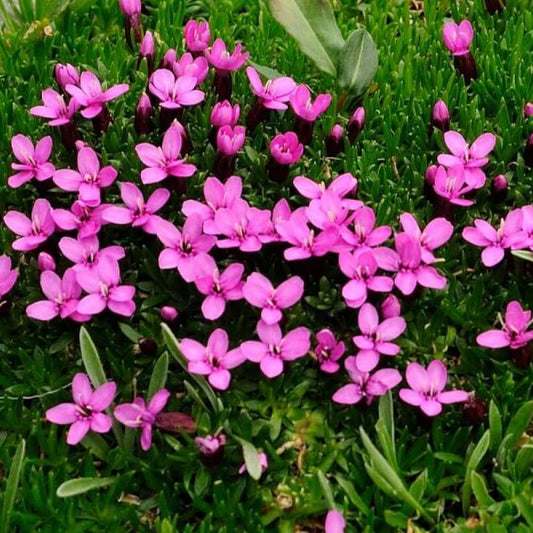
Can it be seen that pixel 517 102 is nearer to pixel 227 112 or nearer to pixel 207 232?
pixel 227 112

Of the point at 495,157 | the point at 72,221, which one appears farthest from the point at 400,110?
the point at 72,221

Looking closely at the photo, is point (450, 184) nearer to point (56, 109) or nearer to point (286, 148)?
point (286, 148)

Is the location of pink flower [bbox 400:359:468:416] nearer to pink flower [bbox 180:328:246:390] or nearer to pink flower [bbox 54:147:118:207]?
pink flower [bbox 180:328:246:390]

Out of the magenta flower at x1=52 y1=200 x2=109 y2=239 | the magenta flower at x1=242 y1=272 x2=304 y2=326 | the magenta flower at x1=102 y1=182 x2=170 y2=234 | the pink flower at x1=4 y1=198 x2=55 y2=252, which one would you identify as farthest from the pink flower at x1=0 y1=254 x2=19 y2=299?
the magenta flower at x1=242 y1=272 x2=304 y2=326

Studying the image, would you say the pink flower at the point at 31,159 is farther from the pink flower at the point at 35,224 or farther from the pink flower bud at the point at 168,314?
the pink flower bud at the point at 168,314

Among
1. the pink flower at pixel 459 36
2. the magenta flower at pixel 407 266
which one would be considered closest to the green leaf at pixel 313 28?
the pink flower at pixel 459 36

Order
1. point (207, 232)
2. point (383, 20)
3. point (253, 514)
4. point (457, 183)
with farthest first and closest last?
1. point (383, 20)
2. point (457, 183)
3. point (207, 232)
4. point (253, 514)
